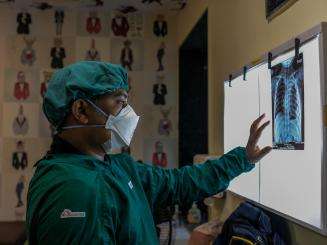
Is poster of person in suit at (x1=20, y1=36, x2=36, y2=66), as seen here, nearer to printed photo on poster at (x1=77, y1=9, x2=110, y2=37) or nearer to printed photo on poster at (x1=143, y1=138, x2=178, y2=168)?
printed photo on poster at (x1=77, y1=9, x2=110, y2=37)

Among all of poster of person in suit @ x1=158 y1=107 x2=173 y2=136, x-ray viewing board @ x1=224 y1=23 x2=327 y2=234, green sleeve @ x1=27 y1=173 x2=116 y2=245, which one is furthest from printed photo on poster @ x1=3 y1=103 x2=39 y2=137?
green sleeve @ x1=27 y1=173 x2=116 y2=245

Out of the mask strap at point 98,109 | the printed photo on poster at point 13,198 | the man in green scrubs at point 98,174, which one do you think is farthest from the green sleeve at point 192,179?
the printed photo on poster at point 13,198

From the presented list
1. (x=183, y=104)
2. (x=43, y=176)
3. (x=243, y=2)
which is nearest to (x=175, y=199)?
(x=43, y=176)

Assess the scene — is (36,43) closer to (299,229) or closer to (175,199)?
(175,199)

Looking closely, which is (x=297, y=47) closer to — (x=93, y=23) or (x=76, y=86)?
(x=76, y=86)

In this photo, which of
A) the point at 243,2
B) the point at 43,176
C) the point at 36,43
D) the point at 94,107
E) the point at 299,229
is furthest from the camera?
the point at 36,43

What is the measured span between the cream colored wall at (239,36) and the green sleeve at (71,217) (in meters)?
0.63

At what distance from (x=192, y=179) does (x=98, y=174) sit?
390 mm

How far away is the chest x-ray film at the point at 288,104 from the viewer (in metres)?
1.17

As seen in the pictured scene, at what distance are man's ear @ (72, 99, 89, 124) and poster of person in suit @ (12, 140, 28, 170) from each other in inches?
88.0

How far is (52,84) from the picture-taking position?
1.05 meters

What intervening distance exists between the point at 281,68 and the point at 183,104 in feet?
6.18

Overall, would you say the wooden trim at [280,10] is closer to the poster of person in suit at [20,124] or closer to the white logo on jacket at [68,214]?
the white logo on jacket at [68,214]

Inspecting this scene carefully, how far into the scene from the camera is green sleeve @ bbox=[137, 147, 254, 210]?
1.24 m
